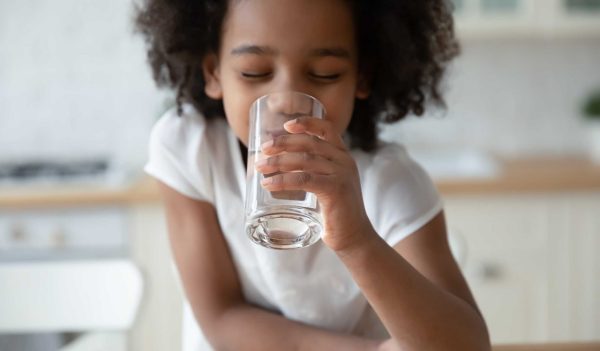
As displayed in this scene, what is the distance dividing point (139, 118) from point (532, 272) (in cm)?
139

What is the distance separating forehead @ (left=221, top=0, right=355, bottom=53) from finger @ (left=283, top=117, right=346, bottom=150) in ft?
0.58

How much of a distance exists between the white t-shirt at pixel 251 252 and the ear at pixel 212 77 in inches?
3.1

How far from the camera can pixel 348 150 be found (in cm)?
89

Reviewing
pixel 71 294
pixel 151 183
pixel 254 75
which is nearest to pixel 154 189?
pixel 151 183

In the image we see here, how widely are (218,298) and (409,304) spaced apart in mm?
350

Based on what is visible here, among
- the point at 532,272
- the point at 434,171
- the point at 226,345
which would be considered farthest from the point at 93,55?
the point at 226,345

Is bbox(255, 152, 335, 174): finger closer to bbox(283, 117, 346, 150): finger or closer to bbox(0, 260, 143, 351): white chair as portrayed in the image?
bbox(283, 117, 346, 150): finger

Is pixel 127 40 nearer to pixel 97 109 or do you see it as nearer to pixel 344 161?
pixel 97 109

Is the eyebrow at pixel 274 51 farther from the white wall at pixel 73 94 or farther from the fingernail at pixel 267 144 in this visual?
the white wall at pixel 73 94

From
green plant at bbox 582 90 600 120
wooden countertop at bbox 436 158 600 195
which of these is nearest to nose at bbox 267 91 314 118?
wooden countertop at bbox 436 158 600 195

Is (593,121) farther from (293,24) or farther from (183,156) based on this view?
(293,24)

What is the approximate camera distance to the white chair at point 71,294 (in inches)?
57.5

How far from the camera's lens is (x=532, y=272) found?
8.05 feet

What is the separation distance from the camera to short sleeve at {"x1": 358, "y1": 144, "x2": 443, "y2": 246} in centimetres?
105
